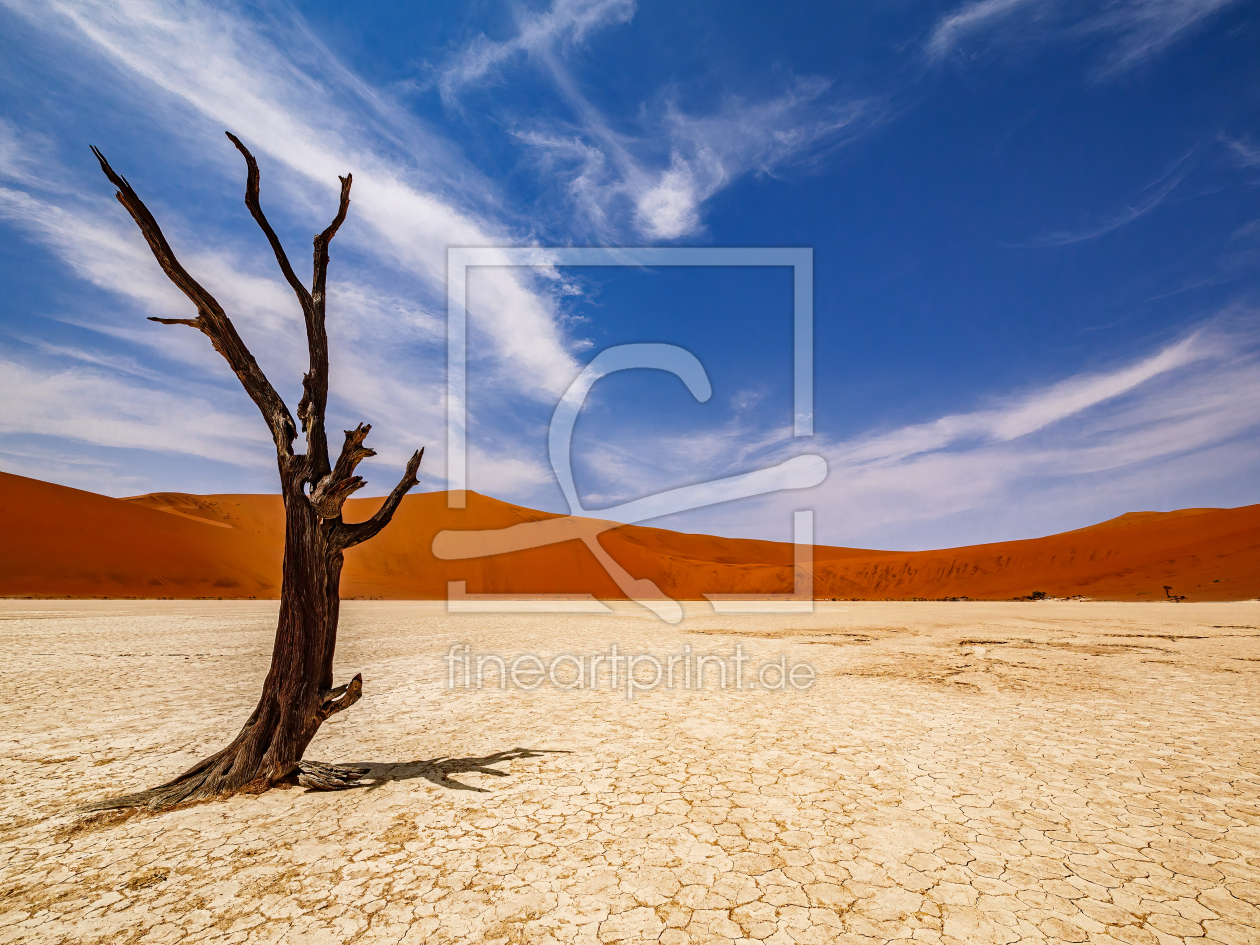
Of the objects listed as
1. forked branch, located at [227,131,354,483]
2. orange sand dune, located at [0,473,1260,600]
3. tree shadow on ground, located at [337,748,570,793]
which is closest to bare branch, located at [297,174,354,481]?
forked branch, located at [227,131,354,483]

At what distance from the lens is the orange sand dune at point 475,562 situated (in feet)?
102

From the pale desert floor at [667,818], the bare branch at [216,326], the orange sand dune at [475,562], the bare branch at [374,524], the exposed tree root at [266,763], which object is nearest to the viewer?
the pale desert floor at [667,818]

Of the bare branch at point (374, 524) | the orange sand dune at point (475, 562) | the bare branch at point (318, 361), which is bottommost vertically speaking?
the orange sand dune at point (475, 562)

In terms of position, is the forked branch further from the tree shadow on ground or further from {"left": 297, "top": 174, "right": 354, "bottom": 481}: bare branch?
the tree shadow on ground

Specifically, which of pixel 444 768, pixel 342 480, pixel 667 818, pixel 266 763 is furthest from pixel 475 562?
pixel 667 818

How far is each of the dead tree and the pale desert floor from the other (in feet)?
0.93

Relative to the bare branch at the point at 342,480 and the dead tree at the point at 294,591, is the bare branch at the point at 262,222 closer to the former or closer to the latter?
the dead tree at the point at 294,591

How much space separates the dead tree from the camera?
4.34 m

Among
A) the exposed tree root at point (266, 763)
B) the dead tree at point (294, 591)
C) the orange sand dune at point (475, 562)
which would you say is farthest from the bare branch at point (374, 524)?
the orange sand dune at point (475, 562)

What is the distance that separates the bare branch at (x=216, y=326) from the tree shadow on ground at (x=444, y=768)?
307 cm

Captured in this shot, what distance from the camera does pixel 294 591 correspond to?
445cm

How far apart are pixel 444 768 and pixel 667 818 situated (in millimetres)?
2397

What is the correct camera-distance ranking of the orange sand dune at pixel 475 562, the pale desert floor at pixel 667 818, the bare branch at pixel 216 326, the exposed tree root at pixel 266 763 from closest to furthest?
the pale desert floor at pixel 667 818
the bare branch at pixel 216 326
the exposed tree root at pixel 266 763
the orange sand dune at pixel 475 562

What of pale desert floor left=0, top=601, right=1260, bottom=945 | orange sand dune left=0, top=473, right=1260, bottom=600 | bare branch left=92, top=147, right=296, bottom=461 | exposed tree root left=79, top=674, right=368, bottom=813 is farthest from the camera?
orange sand dune left=0, top=473, right=1260, bottom=600
